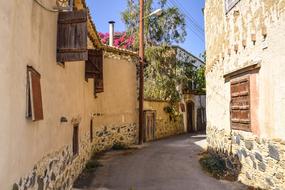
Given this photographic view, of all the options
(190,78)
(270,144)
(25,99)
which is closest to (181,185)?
(270,144)

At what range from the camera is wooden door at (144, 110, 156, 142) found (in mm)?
19047

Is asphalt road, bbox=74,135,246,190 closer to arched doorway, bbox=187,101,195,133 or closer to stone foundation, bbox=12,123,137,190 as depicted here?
stone foundation, bbox=12,123,137,190

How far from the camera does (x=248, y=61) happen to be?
323 inches

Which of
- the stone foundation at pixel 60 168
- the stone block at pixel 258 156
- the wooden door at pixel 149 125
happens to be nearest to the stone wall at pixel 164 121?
the wooden door at pixel 149 125

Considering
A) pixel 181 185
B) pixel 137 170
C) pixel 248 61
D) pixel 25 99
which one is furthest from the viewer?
pixel 137 170

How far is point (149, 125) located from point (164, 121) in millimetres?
2488

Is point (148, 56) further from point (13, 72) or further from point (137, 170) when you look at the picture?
point (13, 72)

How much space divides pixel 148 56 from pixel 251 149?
14.0 meters

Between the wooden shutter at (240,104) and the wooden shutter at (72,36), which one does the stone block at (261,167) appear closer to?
the wooden shutter at (240,104)

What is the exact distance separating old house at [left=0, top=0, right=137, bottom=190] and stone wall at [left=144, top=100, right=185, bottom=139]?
904 cm

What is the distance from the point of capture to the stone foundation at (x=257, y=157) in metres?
6.78

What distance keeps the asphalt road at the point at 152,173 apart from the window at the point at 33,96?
4325mm

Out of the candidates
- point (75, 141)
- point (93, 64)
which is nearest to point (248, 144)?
point (75, 141)

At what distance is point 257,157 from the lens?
7.91 m
